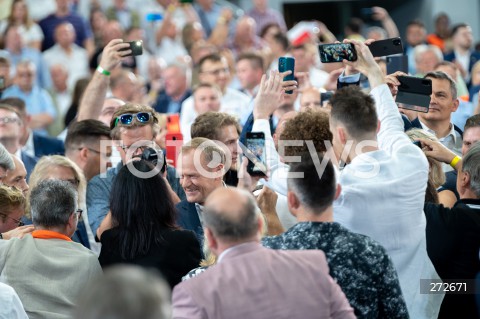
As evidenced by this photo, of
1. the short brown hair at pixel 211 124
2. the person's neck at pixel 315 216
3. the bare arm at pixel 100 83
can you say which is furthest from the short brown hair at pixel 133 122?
the person's neck at pixel 315 216

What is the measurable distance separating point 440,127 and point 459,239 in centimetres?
189

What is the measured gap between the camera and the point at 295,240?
367 cm

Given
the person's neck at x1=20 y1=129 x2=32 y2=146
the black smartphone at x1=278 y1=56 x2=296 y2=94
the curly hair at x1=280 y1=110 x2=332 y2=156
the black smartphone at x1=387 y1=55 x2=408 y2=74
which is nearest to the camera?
the curly hair at x1=280 y1=110 x2=332 y2=156

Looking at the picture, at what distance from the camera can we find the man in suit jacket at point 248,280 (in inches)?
124

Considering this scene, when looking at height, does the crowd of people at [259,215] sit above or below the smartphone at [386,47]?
below

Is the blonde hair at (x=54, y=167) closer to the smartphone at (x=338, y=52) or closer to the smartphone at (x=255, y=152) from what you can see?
the smartphone at (x=255, y=152)

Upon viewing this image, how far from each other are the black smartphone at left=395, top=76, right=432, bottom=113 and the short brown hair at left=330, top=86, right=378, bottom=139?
3.13ft

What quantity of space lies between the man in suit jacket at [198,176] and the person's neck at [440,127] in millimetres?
1855

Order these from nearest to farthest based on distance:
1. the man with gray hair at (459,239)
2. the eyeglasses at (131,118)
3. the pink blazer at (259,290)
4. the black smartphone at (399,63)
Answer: the pink blazer at (259,290)
the man with gray hair at (459,239)
the eyeglasses at (131,118)
the black smartphone at (399,63)

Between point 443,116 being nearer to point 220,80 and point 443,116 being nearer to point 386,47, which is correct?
point 386,47

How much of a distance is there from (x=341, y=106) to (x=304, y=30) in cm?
838

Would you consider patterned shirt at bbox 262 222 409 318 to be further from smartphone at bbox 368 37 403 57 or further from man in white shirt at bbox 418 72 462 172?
man in white shirt at bbox 418 72 462 172

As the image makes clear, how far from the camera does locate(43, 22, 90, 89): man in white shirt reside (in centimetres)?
1179

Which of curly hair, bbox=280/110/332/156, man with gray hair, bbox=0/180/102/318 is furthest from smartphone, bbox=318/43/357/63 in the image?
man with gray hair, bbox=0/180/102/318
